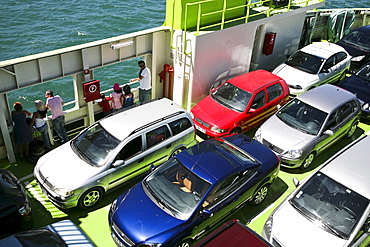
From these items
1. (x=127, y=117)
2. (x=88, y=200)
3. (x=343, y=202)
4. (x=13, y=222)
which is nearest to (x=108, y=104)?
(x=127, y=117)

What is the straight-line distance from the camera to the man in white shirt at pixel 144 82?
37.6 ft

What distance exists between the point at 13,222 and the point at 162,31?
7232mm

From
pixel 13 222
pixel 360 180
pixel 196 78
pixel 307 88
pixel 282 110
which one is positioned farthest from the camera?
pixel 307 88

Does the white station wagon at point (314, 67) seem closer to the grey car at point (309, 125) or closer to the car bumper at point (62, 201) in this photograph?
the grey car at point (309, 125)

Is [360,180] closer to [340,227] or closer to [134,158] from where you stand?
[340,227]

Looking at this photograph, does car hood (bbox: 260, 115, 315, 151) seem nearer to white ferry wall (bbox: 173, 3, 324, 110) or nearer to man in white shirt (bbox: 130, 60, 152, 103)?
white ferry wall (bbox: 173, 3, 324, 110)

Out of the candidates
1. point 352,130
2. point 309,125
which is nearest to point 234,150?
point 309,125

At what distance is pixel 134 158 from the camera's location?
29.2 feet

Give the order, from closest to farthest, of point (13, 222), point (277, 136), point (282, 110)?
point (13, 222) → point (277, 136) → point (282, 110)

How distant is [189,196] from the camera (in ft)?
24.6

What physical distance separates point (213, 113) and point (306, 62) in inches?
201

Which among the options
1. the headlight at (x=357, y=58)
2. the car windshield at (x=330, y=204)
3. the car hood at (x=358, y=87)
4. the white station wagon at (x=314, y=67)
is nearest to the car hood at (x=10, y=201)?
the car windshield at (x=330, y=204)

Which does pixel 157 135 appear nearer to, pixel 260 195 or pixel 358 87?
pixel 260 195

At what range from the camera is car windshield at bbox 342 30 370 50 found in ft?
52.9
